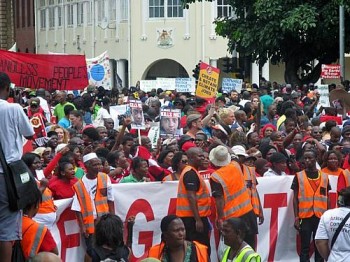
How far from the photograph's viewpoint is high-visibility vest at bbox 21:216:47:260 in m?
8.84

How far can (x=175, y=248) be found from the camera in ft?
30.5

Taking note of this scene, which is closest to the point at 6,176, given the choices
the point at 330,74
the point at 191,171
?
the point at 191,171

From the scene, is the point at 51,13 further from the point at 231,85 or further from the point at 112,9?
the point at 231,85

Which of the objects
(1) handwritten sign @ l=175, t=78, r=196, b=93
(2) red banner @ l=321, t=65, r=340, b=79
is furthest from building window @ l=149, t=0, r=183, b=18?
(1) handwritten sign @ l=175, t=78, r=196, b=93

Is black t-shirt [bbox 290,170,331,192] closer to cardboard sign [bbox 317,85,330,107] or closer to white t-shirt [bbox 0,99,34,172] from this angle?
white t-shirt [bbox 0,99,34,172]

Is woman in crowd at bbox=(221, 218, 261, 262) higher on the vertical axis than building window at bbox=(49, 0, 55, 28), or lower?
lower

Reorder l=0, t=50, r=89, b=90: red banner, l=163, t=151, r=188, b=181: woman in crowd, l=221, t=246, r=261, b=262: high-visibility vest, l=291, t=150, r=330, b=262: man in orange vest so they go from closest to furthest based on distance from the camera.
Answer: l=221, t=246, r=261, b=262: high-visibility vest, l=163, t=151, r=188, b=181: woman in crowd, l=291, t=150, r=330, b=262: man in orange vest, l=0, t=50, r=89, b=90: red banner

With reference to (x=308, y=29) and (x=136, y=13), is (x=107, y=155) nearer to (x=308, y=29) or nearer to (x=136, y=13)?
(x=308, y=29)

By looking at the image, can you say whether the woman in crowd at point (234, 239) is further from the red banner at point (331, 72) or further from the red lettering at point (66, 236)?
the red banner at point (331, 72)

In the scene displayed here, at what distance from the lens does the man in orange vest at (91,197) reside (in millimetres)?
11906

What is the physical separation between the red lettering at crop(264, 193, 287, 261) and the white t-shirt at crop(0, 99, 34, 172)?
5.71 meters

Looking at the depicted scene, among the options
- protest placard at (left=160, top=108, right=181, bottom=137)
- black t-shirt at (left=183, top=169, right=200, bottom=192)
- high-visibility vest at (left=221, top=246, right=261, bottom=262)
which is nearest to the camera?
high-visibility vest at (left=221, top=246, right=261, bottom=262)

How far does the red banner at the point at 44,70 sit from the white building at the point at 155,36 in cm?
3307

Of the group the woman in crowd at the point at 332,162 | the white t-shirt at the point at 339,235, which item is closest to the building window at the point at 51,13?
the woman in crowd at the point at 332,162
